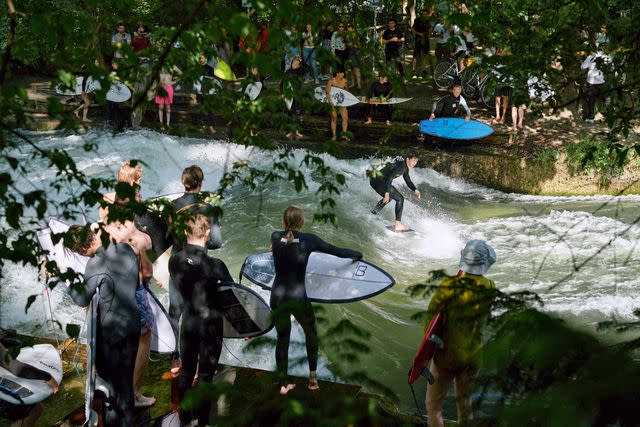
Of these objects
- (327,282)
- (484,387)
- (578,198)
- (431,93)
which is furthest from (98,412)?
(431,93)

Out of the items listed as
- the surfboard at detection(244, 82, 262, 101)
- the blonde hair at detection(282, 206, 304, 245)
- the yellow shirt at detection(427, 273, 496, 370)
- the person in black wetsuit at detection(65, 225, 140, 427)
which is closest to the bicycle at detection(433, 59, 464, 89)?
the surfboard at detection(244, 82, 262, 101)

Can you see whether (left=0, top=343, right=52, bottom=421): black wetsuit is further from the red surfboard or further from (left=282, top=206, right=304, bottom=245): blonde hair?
the red surfboard

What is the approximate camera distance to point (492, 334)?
8.89ft

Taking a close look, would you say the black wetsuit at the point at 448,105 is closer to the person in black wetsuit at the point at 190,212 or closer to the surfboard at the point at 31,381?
the person in black wetsuit at the point at 190,212

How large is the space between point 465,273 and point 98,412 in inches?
101

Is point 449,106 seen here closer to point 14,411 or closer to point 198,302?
point 198,302

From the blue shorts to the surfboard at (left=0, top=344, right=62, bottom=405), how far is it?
1.90 feet

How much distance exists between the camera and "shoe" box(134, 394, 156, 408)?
226 inches

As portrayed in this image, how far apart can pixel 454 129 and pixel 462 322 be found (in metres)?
11.0

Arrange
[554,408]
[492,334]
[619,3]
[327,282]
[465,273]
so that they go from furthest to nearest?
[327,282] < [619,3] < [465,273] < [492,334] < [554,408]

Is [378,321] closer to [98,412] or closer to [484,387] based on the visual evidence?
[98,412]

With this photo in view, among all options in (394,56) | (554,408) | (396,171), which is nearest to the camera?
(554,408)

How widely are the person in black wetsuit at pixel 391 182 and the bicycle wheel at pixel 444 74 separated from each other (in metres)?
5.67

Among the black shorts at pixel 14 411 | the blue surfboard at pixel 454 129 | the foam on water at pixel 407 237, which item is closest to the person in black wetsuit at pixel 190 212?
the black shorts at pixel 14 411
